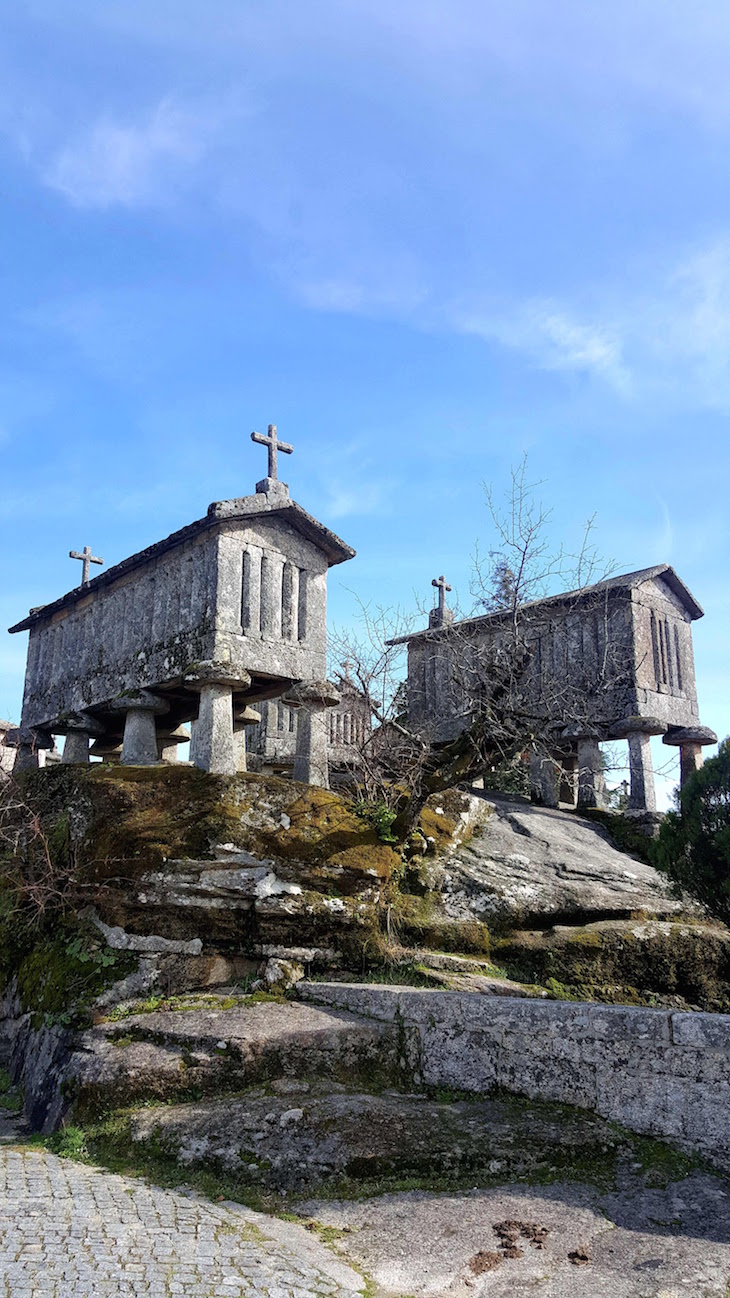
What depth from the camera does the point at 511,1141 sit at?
6.34 metres

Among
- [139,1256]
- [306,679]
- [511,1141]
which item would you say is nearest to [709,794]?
[511,1141]

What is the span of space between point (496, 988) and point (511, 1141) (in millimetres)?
2721

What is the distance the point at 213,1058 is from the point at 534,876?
5.18 m

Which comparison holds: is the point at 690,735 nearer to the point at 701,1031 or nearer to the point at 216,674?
the point at 216,674

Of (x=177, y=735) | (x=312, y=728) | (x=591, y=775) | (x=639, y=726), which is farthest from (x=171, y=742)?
(x=639, y=726)

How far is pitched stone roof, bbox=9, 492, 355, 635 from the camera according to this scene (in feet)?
39.5

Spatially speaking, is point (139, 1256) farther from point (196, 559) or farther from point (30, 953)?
point (196, 559)

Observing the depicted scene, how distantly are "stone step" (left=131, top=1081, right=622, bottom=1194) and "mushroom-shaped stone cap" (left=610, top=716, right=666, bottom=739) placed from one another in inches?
362

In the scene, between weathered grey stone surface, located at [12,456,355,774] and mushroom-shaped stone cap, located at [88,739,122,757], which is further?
mushroom-shaped stone cap, located at [88,739,122,757]

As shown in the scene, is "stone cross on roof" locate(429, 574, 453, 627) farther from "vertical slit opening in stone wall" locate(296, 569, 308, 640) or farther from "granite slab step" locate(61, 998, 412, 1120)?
"granite slab step" locate(61, 998, 412, 1120)

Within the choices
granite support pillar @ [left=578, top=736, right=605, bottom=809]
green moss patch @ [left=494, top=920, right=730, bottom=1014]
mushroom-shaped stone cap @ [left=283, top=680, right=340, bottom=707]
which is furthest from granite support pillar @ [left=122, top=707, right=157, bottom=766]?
granite support pillar @ [left=578, top=736, right=605, bottom=809]

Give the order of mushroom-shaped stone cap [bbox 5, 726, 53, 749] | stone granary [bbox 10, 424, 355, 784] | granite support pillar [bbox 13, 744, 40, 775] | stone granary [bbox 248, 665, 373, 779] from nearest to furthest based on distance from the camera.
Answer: stone granary [bbox 10, 424, 355, 784] → mushroom-shaped stone cap [bbox 5, 726, 53, 749] → granite support pillar [bbox 13, 744, 40, 775] → stone granary [bbox 248, 665, 373, 779]

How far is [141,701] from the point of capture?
12.6 meters

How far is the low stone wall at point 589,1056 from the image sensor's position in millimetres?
6160
